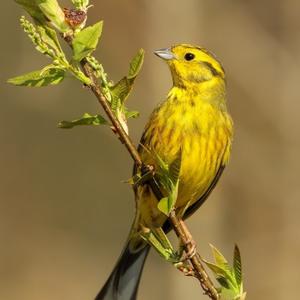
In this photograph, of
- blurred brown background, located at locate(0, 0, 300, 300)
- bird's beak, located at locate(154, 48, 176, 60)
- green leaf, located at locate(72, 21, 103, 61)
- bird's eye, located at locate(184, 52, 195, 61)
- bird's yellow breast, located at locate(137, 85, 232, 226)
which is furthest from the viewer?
blurred brown background, located at locate(0, 0, 300, 300)

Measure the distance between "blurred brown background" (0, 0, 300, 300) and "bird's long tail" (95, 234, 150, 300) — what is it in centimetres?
226

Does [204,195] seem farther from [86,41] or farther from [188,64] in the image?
[86,41]

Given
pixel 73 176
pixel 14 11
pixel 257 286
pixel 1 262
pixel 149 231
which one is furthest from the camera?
pixel 73 176

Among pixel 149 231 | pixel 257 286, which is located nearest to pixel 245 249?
pixel 257 286

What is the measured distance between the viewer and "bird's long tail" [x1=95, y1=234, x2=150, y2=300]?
3799 mm

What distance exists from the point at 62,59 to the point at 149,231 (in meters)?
0.54

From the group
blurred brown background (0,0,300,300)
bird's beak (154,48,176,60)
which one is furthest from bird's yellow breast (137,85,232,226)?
blurred brown background (0,0,300,300)

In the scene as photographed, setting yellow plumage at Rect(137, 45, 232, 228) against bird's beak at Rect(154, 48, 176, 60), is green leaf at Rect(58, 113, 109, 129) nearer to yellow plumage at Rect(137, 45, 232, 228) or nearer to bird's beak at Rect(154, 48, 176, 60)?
yellow plumage at Rect(137, 45, 232, 228)

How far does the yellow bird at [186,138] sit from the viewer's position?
3721mm

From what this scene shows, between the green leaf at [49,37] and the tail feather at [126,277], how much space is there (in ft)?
5.58

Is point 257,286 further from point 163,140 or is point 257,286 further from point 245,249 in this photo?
point 163,140

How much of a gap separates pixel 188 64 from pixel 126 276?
1.00m

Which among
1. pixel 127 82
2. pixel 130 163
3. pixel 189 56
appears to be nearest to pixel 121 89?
pixel 127 82

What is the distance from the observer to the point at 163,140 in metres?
3.63
